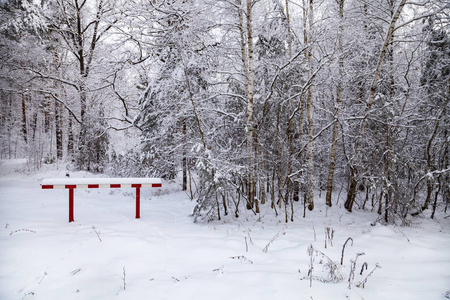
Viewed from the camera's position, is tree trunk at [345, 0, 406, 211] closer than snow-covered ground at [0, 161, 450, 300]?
No

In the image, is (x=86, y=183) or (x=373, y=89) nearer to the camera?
(x=86, y=183)

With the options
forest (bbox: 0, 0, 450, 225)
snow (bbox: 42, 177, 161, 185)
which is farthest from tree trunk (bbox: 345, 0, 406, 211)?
snow (bbox: 42, 177, 161, 185)

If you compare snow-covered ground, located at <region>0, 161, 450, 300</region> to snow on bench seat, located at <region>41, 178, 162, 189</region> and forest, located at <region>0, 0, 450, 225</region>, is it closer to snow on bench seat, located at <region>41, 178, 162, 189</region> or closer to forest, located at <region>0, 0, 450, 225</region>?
snow on bench seat, located at <region>41, 178, 162, 189</region>

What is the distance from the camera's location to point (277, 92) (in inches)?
357

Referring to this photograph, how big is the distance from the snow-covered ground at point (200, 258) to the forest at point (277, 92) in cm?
138

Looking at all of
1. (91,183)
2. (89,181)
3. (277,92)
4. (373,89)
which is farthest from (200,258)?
(277,92)

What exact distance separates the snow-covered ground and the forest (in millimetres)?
1379

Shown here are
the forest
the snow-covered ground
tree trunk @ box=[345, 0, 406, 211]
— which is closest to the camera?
the snow-covered ground

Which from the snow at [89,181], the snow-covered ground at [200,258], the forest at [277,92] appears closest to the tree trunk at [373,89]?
the forest at [277,92]

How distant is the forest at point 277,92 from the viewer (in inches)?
279

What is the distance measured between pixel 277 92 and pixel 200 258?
6.64 metres

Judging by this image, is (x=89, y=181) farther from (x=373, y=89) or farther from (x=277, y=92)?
(x=373, y=89)

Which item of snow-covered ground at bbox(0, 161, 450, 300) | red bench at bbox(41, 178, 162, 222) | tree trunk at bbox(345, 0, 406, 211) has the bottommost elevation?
snow-covered ground at bbox(0, 161, 450, 300)

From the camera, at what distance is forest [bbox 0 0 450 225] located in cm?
707
